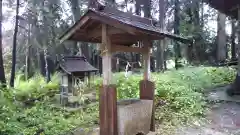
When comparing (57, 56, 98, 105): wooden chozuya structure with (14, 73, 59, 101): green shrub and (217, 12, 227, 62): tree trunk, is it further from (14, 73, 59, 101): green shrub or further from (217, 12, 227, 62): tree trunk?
(217, 12, 227, 62): tree trunk

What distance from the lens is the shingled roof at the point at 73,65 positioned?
34.1ft

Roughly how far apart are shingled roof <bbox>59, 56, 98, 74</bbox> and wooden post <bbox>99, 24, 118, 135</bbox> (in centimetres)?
613

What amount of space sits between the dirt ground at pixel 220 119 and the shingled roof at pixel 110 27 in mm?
2215

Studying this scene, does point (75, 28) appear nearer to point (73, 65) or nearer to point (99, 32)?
point (99, 32)

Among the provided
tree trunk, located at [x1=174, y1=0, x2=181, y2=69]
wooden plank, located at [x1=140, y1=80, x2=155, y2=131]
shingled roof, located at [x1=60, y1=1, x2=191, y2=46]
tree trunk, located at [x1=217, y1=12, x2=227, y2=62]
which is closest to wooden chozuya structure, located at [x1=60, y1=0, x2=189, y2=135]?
shingled roof, located at [x1=60, y1=1, x2=191, y2=46]

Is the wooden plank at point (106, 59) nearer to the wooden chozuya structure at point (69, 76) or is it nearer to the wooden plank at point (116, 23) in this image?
the wooden plank at point (116, 23)

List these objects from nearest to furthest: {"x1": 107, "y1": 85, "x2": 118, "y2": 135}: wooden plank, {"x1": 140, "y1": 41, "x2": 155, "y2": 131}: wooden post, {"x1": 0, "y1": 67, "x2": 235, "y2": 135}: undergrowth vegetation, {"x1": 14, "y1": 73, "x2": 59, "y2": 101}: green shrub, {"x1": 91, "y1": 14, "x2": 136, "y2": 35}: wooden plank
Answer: {"x1": 91, "y1": 14, "x2": 136, "y2": 35}: wooden plank, {"x1": 107, "y1": 85, "x2": 118, "y2": 135}: wooden plank, {"x1": 140, "y1": 41, "x2": 155, "y2": 131}: wooden post, {"x1": 0, "y1": 67, "x2": 235, "y2": 135}: undergrowth vegetation, {"x1": 14, "y1": 73, "x2": 59, "y2": 101}: green shrub

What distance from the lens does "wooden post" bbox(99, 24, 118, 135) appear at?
14.1 ft

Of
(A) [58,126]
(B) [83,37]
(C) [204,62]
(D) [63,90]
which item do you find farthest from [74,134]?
(C) [204,62]

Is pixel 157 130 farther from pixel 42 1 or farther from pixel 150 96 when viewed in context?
pixel 42 1

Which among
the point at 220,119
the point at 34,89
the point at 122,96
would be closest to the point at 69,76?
the point at 34,89

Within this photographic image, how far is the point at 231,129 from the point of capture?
539 centimetres

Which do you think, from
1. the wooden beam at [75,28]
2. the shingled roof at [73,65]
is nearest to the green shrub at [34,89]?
the shingled roof at [73,65]

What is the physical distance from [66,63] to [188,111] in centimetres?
635
